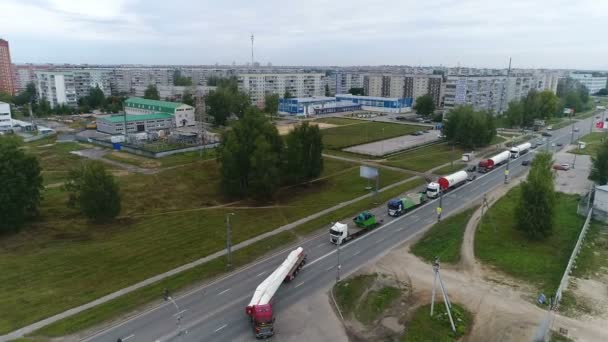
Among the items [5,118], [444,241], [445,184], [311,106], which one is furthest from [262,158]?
[5,118]

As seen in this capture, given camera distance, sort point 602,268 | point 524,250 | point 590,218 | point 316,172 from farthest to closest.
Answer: point 316,172 < point 590,218 < point 524,250 < point 602,268

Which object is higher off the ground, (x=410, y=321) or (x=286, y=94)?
(x=286, y=94)

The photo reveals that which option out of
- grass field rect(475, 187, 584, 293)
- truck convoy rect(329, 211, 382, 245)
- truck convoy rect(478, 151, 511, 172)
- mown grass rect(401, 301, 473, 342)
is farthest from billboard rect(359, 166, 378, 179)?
mown grass rect(401, 301, 473, 342)

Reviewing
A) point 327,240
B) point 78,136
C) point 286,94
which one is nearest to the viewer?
point 327,240

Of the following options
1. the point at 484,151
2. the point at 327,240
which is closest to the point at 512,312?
the point at 327,240

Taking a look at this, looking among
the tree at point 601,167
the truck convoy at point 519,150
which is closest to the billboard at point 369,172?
the tree at point 601,167

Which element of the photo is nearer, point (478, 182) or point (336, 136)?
point (478, 182)

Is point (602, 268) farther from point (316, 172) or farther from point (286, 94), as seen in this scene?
point (286, 94)
